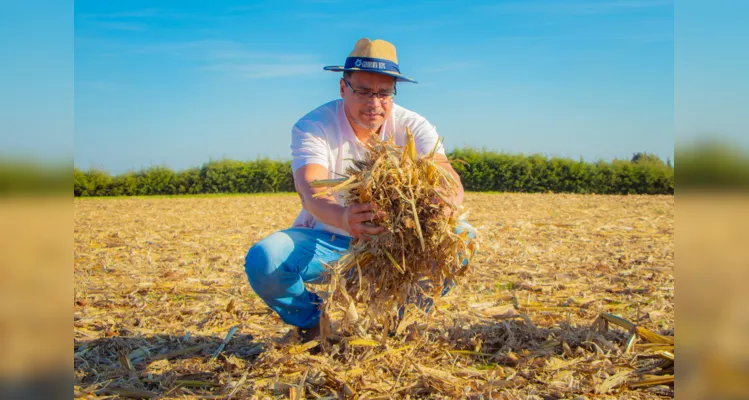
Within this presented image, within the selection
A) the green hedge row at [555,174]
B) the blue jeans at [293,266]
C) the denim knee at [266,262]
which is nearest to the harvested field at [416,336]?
the blue jeans at [293,266]

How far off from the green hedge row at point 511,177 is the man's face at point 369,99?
26.7m

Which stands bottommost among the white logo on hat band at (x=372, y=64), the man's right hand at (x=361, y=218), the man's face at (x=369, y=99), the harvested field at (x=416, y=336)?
the harvested field at (x=416, y=336)

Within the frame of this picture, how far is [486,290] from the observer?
598 centimetres

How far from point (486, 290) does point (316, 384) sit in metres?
2.98

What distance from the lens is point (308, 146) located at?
155 inches

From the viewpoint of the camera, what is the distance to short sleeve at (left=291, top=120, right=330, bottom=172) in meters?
3.88

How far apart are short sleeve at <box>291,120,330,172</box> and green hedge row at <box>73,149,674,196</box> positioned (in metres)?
26.7

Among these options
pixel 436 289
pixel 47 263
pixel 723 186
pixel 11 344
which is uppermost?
pixel 723 186

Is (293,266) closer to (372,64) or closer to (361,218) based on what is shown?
(361,218)

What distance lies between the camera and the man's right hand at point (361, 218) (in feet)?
10.8

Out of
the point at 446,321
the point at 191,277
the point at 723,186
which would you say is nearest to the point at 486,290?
the point at 446,321

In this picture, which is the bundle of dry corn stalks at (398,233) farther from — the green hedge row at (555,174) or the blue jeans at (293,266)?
the green hedge row at (555,174)

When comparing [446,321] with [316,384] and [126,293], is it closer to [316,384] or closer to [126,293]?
[316,384]

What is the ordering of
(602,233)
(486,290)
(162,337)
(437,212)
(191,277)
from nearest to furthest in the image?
(437,212)
(162,337)
(486,290)
(191,277)
(602,233)
